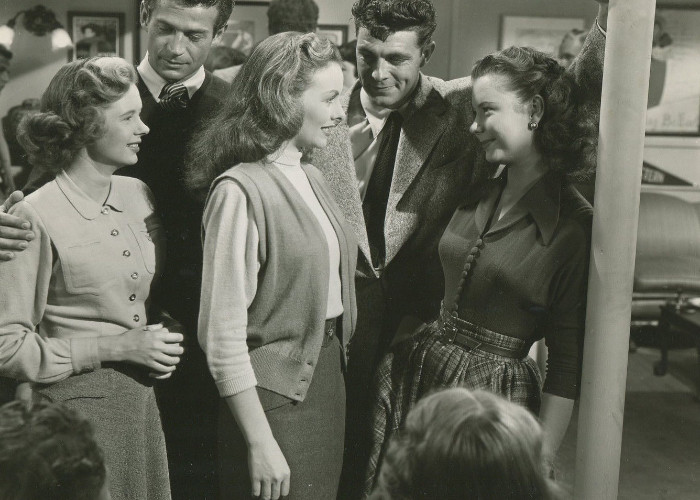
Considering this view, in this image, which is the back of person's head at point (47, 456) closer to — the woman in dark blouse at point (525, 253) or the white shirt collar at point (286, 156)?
the white shirt collar at point (286, 156)

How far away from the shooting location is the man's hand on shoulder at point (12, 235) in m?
1.70

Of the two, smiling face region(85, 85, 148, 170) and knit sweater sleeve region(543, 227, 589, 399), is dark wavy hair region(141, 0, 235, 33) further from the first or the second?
knit sweater sleeve region(543, 227, 589, 399)

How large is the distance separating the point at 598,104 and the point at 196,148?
3.31 ft

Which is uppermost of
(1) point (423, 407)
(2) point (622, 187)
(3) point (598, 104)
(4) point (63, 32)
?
(4) point (63, 32)

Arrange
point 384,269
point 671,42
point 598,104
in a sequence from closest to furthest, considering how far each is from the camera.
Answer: point 598,104
point 384,269
point 671,42

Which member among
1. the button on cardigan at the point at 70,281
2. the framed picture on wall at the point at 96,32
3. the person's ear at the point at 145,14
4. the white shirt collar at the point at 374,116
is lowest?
the button on cardigan at the point at 70,281

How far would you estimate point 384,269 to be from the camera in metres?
2.38

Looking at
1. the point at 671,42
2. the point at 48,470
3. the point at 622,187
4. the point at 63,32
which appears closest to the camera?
the point at 48,470

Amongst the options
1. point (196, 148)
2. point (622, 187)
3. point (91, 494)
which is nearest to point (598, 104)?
point (622, 187)

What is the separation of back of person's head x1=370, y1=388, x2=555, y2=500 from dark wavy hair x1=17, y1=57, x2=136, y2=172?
3.53ft

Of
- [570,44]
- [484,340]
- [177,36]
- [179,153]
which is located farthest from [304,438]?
[570,44]

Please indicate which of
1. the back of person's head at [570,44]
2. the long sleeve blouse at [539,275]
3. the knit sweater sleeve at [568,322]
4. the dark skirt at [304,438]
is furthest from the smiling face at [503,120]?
the back of person's head at [570,44]

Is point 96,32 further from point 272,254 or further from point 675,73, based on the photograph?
point 675,73

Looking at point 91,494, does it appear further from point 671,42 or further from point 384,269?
point 671,42
